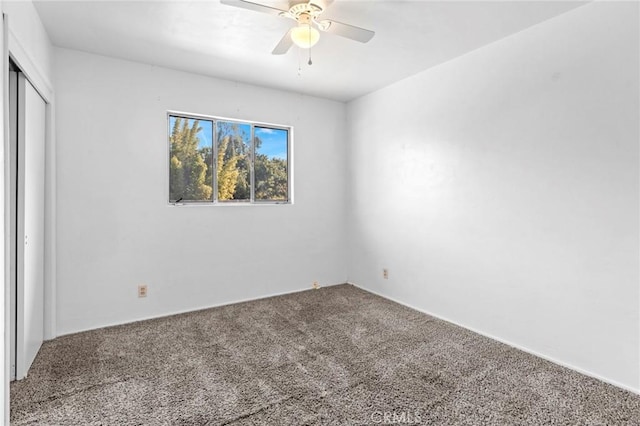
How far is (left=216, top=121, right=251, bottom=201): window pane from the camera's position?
3.76 meters

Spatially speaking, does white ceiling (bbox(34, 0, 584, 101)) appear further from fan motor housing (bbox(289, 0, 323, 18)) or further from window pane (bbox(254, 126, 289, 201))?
window pane (bbox(254, 126, 289, 201))

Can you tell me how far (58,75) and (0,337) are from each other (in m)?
2.21

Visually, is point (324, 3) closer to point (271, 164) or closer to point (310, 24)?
point (310, 24)

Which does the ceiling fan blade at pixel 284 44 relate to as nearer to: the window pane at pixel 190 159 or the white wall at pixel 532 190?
the window pane at pixel 190 159

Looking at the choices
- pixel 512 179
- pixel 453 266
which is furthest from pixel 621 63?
pixel 453 266

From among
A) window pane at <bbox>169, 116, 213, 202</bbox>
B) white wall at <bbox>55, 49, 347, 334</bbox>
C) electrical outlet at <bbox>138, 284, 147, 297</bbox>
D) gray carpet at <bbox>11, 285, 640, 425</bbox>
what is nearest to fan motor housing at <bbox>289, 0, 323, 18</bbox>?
white wall at <bbox>55, 49, 347, 334</bbox>

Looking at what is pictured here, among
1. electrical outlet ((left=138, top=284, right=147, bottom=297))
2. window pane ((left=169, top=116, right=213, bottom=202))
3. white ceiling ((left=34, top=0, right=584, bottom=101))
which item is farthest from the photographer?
window pane ((left=169, top=116, right=213, bottom=202))

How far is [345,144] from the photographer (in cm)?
451

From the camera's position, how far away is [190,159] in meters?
3.57

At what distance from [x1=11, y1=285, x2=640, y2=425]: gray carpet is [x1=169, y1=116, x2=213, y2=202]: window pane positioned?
1.30 meters

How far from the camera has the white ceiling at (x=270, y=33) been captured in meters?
2.28

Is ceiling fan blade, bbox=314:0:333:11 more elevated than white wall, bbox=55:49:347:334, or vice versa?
ceiling fan blade, bbox=314:0:333:11

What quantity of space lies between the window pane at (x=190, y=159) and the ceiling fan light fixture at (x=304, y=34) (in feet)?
5.78

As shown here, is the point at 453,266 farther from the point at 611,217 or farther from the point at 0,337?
the point at 0,337
